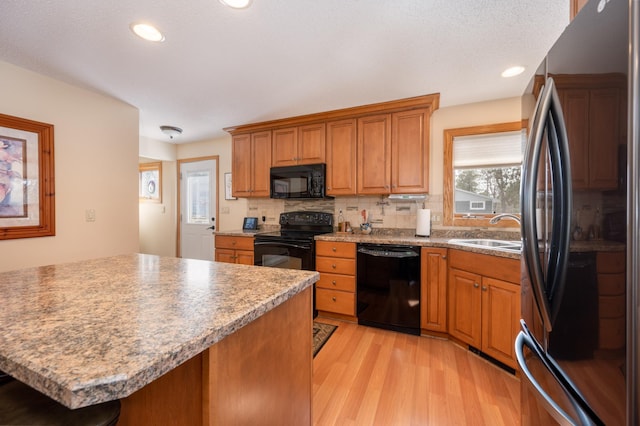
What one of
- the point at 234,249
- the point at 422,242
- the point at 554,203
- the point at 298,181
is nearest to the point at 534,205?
the point at 554,203

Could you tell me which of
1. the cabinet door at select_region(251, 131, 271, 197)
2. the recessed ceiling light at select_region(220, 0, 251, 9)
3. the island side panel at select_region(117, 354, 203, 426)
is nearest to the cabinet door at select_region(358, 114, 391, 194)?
the cabinet door at select_region(251, 131, 271, 197)

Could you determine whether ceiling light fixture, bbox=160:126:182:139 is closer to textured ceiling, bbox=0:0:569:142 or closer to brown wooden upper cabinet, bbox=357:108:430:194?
textured ceiling, bbox=0:0:569:142

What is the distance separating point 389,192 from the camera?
110 inches

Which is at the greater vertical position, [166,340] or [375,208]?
[375,208]

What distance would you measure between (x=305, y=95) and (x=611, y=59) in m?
2.34

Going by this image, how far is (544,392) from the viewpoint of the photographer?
0.75 m

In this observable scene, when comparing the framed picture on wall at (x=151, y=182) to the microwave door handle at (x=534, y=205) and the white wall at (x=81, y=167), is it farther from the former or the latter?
the microwave door handle at (x=534, y=205)

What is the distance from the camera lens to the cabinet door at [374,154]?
110 inches

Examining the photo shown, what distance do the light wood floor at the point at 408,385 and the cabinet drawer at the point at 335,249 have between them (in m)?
0.79

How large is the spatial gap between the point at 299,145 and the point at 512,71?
7.05 ft

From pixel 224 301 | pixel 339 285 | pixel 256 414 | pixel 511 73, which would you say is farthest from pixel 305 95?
pixel 256 414

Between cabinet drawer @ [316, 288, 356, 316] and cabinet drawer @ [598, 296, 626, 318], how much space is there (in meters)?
Answer: 2.17

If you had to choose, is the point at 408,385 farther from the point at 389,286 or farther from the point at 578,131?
the point at 578,131

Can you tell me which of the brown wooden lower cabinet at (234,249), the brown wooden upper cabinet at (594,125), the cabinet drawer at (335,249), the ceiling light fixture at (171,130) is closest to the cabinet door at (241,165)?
the brown wooden lower cabinet at (234,249)
